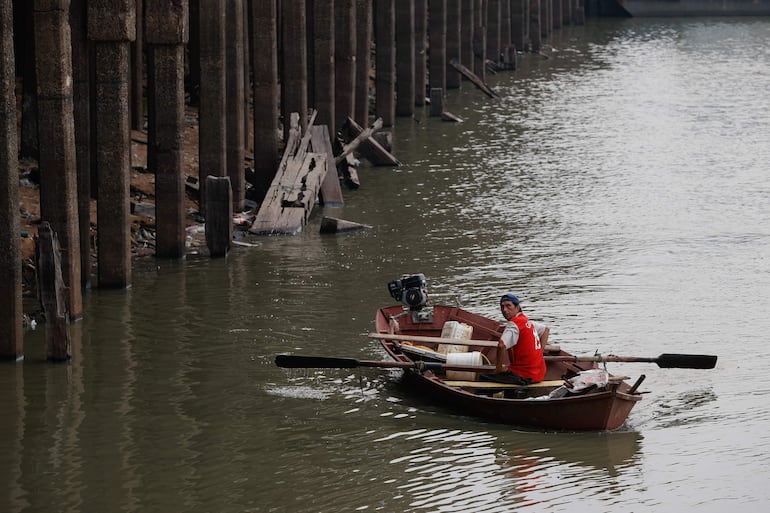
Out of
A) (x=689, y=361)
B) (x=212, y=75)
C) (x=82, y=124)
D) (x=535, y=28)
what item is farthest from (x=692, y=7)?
(x=689, y=361)

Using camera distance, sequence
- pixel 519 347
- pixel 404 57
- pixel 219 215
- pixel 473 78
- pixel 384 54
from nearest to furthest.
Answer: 1. pixel 519 347
2. pixel 219 215
3. pixel 384 54
4. pixel 404 57
5. pixel 473 78

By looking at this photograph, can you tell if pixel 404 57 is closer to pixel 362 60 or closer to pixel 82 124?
pixel 362 60

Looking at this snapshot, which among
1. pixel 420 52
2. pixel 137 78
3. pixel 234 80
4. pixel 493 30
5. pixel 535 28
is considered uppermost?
pixel 535 28

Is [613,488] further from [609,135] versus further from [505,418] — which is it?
[609,135]

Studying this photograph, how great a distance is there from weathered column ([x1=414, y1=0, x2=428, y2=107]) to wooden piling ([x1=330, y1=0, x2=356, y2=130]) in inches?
283

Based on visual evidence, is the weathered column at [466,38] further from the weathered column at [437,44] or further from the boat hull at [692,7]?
the boat hull at [692,7]

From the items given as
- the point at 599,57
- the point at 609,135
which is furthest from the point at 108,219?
the point at 599,57

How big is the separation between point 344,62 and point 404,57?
6.48m

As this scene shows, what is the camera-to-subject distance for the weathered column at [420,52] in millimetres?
37469

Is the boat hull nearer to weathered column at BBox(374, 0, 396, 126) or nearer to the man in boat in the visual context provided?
weathered column at BBox(374, 0, 396, 126)

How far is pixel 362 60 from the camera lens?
104ft

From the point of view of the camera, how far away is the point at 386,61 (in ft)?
112

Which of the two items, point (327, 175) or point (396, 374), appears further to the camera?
point (327, 175)

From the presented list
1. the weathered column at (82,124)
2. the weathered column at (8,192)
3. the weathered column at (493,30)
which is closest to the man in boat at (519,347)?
the weathered column at (8,192)
